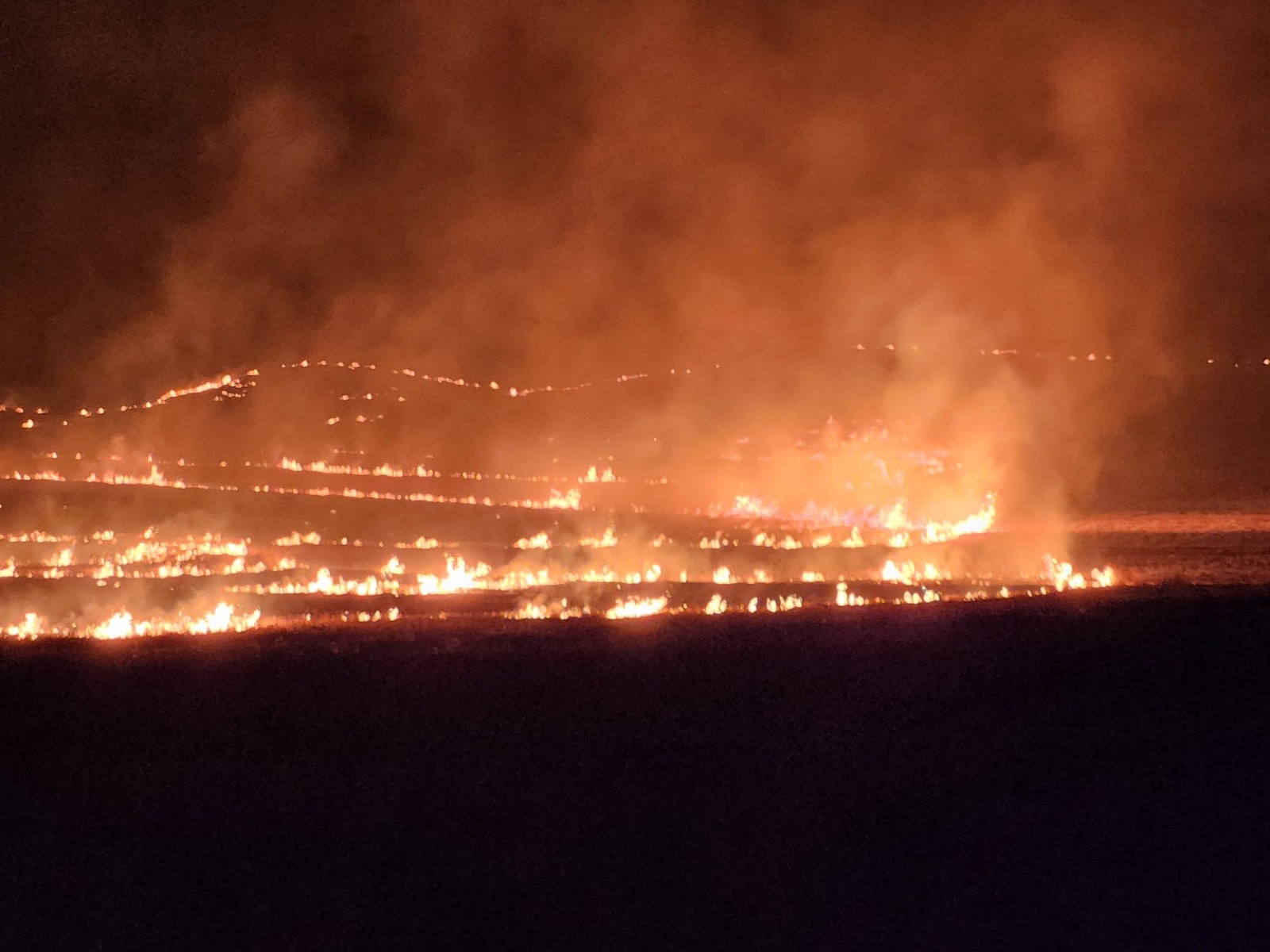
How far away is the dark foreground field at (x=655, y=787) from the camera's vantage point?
321 cm

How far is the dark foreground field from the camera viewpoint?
3205mm

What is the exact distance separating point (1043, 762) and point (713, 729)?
1.32 metres

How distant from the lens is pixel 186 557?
6742 mm

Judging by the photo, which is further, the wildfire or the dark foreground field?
the wildfire

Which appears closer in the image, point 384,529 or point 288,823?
point 288,823

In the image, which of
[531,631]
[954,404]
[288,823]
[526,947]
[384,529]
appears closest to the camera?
[526,947]

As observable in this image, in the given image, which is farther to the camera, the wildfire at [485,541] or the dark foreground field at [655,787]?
the wildfire at [485,541]

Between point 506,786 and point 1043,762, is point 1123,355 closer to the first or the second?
point 1043,762

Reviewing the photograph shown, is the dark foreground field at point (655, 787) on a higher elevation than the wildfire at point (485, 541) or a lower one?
lower

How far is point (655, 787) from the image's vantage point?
372 centimetres

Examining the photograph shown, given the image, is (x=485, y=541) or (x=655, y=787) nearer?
(x=655, y=787)

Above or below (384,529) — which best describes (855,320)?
above

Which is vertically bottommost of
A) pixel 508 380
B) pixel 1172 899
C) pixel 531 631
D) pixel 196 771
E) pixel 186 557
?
pixel 1172 899

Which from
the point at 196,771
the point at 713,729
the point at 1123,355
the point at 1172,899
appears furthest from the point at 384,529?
the point at 1123,355
